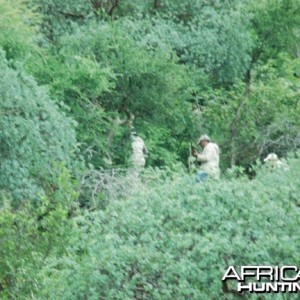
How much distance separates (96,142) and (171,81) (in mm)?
2589

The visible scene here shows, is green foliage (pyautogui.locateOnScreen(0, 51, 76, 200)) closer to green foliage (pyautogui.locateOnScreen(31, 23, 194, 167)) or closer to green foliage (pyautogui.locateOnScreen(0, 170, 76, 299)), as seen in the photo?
green foliage (pyautogui.locateOnScreen(31, 23, 194, 167))

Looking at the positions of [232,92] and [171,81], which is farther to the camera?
[232,92]

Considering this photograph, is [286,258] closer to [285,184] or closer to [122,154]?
[285,184]

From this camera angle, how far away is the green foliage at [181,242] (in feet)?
21.0

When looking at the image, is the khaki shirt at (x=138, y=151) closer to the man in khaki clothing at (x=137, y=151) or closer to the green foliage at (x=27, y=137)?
the man in khaki clothing at (x=137, y=151)

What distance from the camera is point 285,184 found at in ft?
25.5

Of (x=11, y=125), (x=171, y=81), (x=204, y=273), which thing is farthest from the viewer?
(x=171, y=81)

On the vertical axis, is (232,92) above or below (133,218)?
below

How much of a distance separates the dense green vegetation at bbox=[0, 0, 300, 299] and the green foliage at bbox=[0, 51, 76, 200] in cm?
2

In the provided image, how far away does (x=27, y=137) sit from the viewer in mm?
14000

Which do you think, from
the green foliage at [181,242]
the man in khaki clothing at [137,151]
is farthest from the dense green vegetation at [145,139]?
the man in khaki clothing at [137,151]

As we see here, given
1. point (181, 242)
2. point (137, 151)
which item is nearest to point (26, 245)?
point (181, 242)

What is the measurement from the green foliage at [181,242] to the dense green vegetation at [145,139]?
12 mm

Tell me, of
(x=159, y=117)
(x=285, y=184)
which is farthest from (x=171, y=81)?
(x=285, y=184)
